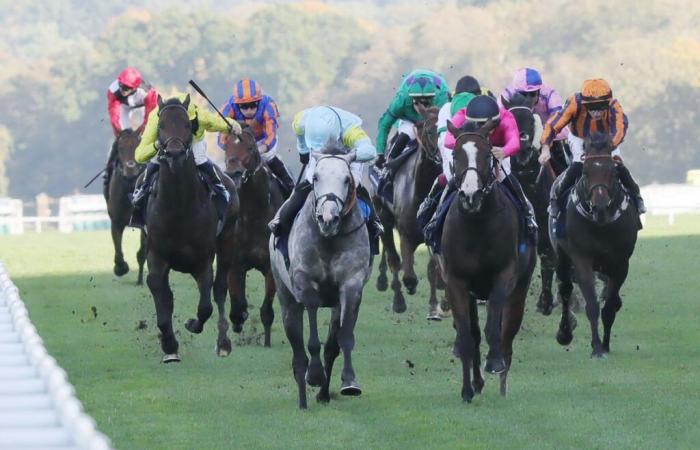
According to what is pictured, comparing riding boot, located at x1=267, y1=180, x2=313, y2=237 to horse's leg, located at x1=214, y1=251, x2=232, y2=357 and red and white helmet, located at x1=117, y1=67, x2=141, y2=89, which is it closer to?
horse's leg, located at x1=214, y1=251, x2=232, y2=357

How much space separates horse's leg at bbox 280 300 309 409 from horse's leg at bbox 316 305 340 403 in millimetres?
190

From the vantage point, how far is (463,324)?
1174 centimetres

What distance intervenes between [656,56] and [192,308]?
71.2m

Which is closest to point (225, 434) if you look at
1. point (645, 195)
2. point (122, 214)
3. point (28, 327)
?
point (28, 327)

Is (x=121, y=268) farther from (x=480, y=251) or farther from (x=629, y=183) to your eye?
(x=480, y=251)

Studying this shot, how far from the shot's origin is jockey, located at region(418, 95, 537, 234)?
11883 mm

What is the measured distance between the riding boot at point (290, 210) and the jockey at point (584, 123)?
335cm

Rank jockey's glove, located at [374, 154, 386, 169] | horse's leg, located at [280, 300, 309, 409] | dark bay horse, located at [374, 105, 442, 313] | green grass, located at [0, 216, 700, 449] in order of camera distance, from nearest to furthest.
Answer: green grass, located at [0, 216, 700, 449], horse's leg, located at [280, 300, 309, 409], dark bay horse, located at [374, 105, 442, 313], jockey's glove, located at [374, 154, 386, 169]

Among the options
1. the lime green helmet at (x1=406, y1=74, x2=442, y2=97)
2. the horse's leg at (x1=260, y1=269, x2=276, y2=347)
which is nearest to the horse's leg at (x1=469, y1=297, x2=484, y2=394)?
the horse's leg at (x1=260, y1=269, x2=276, y2=347)

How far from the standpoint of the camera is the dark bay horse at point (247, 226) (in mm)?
15469

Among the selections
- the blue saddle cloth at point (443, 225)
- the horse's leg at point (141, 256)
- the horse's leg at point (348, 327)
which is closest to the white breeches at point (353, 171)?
the blue saddle cloth at point (443, 225)

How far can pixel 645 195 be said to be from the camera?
44906 mm

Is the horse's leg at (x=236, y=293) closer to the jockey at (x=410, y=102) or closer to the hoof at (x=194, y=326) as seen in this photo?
the hoof at (x=194, y=326)

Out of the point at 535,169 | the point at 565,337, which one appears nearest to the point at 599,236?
the point at 565,337
